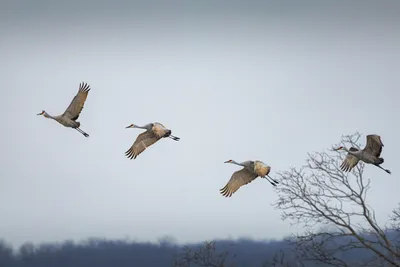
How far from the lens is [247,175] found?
2606 centimetres

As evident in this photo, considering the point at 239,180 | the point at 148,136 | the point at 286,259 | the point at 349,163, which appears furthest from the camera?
the point at 286,259

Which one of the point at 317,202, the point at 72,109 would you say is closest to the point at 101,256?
the point at 72,109

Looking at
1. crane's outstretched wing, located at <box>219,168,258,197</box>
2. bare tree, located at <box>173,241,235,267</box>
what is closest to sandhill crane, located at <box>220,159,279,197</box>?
crane's outstretched wing, located at <box>219,168,258,197</box>

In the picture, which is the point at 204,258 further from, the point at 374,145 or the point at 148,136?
the point at 374,145

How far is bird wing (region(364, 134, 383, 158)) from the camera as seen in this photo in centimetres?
2523

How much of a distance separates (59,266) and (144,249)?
356cm

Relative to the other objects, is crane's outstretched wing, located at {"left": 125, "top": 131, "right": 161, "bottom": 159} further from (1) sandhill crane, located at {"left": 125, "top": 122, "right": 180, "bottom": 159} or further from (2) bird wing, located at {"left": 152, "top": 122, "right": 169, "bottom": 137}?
(2) bird wing, located at {"left": 152, "top": 122, "right": 169, "bottom": 137}

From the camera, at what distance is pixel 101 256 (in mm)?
35781

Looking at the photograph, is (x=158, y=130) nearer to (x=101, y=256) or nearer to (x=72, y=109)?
(x=72, y=109)

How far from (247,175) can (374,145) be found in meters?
3.81

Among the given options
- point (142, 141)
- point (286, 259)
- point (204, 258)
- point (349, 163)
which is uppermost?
point (142, 141)

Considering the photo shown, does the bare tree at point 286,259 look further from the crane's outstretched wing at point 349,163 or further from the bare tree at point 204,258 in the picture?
the crane's outstretched wing at point 349,163

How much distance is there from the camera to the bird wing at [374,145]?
82.8 ft

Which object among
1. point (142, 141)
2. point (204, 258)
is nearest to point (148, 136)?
point (142, 141)
